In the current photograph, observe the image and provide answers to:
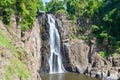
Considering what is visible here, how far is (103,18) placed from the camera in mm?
55938

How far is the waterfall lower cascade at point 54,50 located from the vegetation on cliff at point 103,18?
6.78m

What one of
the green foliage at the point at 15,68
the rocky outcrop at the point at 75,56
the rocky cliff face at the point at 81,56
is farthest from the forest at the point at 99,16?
the green foliage at the point at 15,68

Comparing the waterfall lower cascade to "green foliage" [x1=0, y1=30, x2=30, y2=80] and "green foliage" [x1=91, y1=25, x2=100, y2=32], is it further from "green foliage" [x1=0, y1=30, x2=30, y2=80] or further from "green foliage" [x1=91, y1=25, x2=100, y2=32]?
"green foliage" [x1=0, y1=30, x2=30, y2=80]

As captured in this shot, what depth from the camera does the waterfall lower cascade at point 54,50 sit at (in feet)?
163

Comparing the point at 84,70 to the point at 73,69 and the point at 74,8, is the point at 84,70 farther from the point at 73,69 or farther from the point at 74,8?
the point at 74,8

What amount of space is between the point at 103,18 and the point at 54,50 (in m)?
13.3

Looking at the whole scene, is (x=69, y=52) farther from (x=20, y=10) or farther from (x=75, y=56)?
(x=20, y=10)

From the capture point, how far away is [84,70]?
5050 cm

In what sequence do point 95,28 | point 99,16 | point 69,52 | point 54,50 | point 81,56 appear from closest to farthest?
point 54,50 → point 69,52 → point 81,56 → point 95,28 → point 99,16

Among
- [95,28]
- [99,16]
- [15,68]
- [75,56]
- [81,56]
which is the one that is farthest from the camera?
[99,16]

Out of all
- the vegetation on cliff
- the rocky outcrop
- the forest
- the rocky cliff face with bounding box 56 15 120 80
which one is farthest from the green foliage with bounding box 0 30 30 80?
the vegetation on cliff

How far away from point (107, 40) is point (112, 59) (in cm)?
521

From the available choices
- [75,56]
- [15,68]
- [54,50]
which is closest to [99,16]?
[75,56]

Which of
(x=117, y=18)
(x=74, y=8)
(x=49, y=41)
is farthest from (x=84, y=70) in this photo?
(x=74, y=8)
